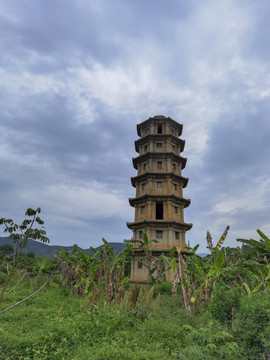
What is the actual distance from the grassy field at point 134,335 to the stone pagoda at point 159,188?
1357 cm

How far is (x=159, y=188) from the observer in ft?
80.2

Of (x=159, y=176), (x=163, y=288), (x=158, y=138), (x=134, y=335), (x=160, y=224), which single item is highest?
(x=158, y=138)

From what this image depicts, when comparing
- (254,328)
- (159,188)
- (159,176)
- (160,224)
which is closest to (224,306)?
(254,328)

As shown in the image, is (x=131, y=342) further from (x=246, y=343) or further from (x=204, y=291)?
(x=204, y=291)

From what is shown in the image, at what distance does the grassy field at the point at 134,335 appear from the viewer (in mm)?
5457

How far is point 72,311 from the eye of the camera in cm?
905

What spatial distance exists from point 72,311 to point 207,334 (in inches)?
214

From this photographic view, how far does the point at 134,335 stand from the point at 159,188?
18371 mm

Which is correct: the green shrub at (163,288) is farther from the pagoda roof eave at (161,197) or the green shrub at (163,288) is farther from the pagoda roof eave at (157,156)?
the pagoda roof eave at (157,156)

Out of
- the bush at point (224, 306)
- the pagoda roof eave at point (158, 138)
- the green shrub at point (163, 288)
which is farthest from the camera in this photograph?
the pagoda roof eave at point (158, 138)

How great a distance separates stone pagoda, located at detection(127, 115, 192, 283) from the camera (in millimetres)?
22172

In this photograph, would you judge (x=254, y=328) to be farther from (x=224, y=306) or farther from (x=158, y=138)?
(x=158, y=138)

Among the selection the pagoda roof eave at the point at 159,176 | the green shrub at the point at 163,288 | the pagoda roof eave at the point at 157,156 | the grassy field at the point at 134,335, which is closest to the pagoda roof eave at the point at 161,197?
the pagoda roof eave at the point at 159,176

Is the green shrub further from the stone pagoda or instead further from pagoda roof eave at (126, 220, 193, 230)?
pagoda roof eave at (126, 220, 193, 230)
